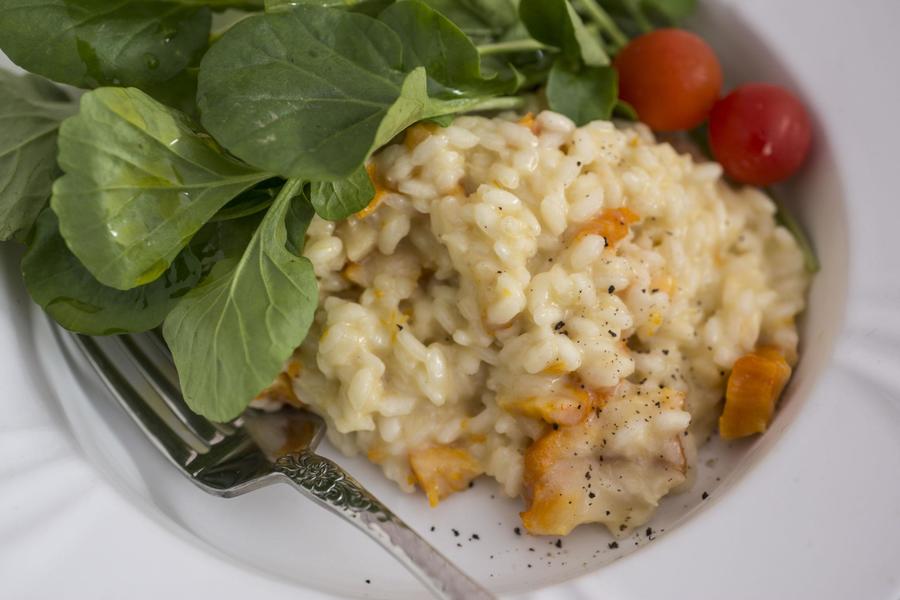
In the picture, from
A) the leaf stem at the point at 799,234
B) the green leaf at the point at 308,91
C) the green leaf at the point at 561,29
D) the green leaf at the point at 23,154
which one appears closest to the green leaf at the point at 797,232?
the leaf stem at the point at 799,234

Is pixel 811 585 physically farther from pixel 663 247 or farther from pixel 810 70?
pixel 810 70

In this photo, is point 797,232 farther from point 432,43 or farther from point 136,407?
point 136,407

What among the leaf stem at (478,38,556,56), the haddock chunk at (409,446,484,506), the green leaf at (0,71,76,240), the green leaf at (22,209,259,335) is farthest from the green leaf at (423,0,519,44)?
the haddock chunk at (409,446,484,506)

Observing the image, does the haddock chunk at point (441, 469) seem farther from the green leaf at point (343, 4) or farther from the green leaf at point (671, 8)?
the green leaf at point (671, 8)

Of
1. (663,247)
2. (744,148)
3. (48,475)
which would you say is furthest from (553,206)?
(48,475)

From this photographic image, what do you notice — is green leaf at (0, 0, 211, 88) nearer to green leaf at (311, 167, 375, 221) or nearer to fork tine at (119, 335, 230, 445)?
green leaf at (311, 167, 375, 221)

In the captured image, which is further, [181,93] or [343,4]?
[181,93]

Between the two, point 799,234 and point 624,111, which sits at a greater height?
point 624,111

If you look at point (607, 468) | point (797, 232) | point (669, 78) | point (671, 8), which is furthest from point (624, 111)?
point (607, 468)
